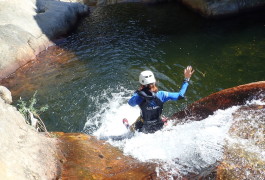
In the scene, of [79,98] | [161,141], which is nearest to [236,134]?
[161,141]

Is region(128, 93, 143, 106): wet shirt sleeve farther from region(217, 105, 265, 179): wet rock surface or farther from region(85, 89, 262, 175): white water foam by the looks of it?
region(217, 105, 265, 179): wet rock surface

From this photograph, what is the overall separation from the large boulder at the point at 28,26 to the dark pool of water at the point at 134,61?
0.60 m

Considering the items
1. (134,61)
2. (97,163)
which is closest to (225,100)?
(97,163)

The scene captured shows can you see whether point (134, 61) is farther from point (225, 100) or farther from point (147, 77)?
point (147, 77)

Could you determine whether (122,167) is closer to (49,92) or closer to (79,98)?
(79,98)

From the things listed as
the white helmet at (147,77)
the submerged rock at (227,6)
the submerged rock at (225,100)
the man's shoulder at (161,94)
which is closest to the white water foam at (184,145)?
the submerged rock at (225,100)

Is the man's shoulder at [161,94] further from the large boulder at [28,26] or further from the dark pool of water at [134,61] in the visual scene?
the large boulder at [28,26]

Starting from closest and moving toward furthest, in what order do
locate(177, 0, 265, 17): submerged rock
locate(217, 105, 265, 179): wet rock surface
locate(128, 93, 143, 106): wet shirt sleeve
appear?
locate(217, 105, 265, 179): wet rock surface → locate(128, 93, 143, 106): wet shirt sleeve → locate(177, 0, 265, 17): submerged rock

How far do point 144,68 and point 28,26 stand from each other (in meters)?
7.61

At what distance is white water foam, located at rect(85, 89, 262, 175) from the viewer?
4.47 meters

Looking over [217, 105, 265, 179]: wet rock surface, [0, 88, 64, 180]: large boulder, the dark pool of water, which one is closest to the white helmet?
[217, 105, 265, 179]: wet rock surface

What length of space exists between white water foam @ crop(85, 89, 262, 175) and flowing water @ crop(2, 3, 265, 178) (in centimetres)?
2

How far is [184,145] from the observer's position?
506 cm

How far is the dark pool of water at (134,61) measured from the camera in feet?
31.4
